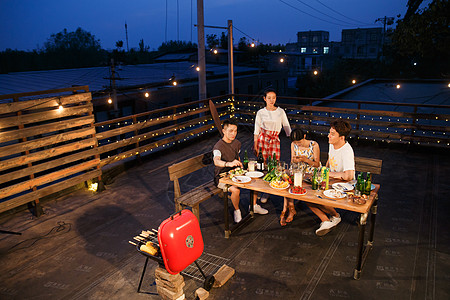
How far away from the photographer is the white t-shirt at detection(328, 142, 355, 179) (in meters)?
4.05

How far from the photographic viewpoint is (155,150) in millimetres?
8469

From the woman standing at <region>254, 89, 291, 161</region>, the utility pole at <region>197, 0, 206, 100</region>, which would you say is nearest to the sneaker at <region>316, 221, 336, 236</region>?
the woman standing at <region>254, 89, 291, 161</region>

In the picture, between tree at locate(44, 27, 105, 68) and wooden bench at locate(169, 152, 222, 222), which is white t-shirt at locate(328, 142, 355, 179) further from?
tree at locate(44, 27, 105, 68)

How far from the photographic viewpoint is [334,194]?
143 inches

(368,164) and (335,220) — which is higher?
(368,164)

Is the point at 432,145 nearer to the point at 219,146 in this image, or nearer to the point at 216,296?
the point at 219,146

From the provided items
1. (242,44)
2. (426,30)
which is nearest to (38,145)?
(426,30)

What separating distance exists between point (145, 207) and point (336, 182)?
129 inches

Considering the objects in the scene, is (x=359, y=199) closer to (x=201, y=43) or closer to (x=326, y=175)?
(x=326, y=175)

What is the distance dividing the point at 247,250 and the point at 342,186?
1.51m

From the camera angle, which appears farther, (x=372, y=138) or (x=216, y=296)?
(x=372, y=138)

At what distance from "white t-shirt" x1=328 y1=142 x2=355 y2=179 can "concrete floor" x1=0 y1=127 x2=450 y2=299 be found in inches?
41.6

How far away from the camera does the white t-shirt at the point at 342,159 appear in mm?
4055

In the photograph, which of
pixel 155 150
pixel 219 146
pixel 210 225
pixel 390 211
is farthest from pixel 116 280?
pixel 155 150
